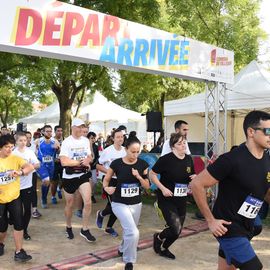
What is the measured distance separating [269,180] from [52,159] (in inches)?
257

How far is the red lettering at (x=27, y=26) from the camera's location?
482cm

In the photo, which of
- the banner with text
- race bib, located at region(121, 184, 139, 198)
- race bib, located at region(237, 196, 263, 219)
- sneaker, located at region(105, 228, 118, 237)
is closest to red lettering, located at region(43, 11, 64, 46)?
the banner with text

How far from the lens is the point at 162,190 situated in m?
4.95

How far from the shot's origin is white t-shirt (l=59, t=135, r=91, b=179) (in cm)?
598

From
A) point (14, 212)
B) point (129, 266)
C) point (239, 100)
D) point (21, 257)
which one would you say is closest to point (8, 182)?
point (14, 212)

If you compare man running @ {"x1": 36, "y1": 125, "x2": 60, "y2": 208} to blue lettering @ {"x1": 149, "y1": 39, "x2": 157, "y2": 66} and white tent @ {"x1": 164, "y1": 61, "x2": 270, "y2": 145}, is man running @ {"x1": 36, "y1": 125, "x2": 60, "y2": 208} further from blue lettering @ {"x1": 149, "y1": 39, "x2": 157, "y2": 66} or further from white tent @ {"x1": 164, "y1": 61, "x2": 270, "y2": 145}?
white tent @ {"x1": 164, "y1": 61, "x2": 270, "y2": 145}

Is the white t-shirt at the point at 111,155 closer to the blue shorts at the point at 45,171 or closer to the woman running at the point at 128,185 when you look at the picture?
the woman running at the point at 128,185

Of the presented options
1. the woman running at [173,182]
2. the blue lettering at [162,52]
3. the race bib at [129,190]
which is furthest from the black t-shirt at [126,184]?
the blue lettering at [162,52]

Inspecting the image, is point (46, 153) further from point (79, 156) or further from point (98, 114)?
point (98, 114)

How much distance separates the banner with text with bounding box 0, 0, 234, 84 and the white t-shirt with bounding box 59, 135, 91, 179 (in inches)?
50.8

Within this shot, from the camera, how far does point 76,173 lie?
5.93 metres

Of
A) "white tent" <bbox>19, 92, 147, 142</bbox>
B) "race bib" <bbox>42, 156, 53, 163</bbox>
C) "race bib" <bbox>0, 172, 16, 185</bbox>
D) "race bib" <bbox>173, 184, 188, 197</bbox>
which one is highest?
"white tent" <bbox>19, 92, 147, 142</bbox>

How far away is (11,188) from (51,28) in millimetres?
2207

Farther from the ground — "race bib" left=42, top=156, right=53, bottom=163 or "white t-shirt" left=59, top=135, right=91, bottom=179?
"white t-shirt" left=59, top=135, right=91, bottom=179
